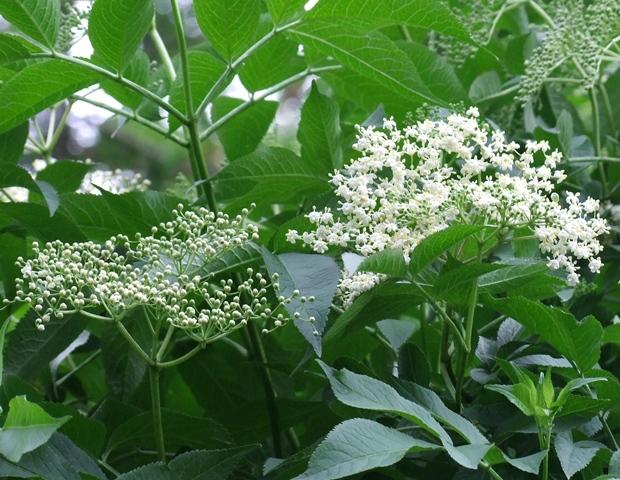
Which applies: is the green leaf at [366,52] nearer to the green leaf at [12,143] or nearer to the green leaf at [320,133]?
the green leaf at [320,133]

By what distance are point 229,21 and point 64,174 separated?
1.26 ft

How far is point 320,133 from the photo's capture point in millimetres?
1356

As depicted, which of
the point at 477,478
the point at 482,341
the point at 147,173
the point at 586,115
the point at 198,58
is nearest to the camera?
the point at 477,478

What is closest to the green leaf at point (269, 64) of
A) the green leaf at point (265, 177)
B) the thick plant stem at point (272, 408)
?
the green leaf at point (265, 177)

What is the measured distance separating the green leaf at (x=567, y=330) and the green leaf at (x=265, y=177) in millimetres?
381

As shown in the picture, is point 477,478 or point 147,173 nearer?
point 477,478

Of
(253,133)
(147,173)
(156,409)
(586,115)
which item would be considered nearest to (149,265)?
(156,409)

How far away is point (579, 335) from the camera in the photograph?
104 centimetres

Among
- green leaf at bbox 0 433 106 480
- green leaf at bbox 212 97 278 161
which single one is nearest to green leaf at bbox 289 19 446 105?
green leaf at bbox 212 97 278 161

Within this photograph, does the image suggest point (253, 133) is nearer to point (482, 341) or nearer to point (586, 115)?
point (482, 341)

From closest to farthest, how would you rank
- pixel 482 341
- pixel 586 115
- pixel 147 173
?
pixel 482 341, pixel 586 115, pixel 147 173

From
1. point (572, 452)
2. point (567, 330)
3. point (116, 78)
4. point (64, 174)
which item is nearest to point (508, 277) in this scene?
point (567, 330)

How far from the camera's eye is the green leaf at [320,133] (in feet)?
4.44

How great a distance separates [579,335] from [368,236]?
241 millimetres
